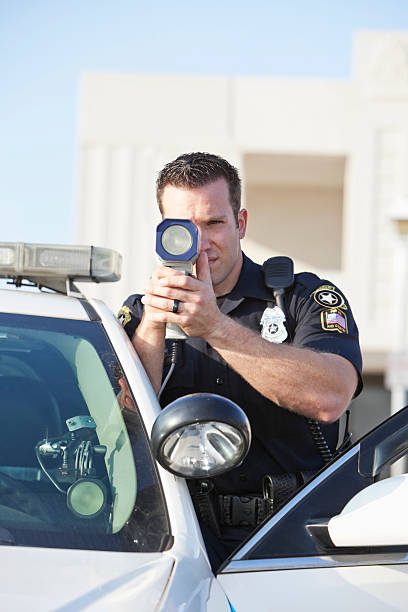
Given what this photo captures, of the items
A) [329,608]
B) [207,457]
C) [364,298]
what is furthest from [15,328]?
[364,298]

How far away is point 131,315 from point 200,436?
42.8 inches

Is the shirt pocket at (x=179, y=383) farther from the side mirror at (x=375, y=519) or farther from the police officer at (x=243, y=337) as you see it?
the side mirror at (x=375, y=519)

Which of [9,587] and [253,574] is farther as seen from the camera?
[253,574]

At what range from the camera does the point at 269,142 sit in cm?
1412

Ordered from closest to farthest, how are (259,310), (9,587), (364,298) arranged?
(9,587) → (259,310) → (364,298)

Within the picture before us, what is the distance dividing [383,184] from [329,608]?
1270 centimetres

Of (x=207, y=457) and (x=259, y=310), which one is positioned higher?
(x=259, y=310)

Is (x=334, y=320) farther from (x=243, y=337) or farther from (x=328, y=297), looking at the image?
(x=243, y=337)

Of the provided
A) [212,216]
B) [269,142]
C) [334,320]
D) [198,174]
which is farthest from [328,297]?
[269,142]

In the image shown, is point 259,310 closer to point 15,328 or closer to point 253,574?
point 15,328

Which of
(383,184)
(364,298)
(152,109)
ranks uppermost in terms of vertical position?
(152,109)

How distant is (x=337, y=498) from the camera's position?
1743 millimetres

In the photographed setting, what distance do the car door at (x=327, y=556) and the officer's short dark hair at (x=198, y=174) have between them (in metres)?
1.05

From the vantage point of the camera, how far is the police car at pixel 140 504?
1.45 metres
